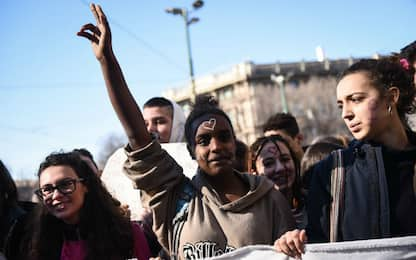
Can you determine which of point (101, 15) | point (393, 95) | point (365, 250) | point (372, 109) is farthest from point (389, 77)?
point (101, 15)

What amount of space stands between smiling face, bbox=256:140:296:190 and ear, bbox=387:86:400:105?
1.14 metres

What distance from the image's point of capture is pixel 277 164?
11.4 feet

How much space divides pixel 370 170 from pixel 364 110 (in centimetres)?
27

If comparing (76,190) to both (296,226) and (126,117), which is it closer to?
(126,117)

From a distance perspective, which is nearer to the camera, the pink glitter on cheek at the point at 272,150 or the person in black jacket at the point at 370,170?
the person in black jacket at the point at 370,170

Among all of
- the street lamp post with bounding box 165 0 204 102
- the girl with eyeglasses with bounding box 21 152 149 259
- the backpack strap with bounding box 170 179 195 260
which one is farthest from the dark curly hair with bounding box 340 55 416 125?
the street lamp post with bounding box 165 0 204 102

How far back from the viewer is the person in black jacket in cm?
223

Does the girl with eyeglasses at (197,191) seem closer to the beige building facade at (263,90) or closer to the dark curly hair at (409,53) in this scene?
the dark curly hair at (409,53)

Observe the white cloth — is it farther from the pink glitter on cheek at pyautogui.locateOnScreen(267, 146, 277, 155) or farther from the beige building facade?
the beige building facade

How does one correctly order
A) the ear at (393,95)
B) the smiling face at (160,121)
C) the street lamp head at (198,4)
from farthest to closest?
the street lamp head at (198,4) → the smiling face at (160,121) → the ear at (393,95)

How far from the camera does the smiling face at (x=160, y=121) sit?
4223 mm

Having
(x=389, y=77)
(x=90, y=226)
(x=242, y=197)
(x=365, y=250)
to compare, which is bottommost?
(x=365, y=250)

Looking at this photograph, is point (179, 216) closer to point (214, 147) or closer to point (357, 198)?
point (214, 147)

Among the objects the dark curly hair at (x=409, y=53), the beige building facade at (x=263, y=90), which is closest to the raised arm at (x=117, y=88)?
the dark curly hair at (x=409, y=53)
